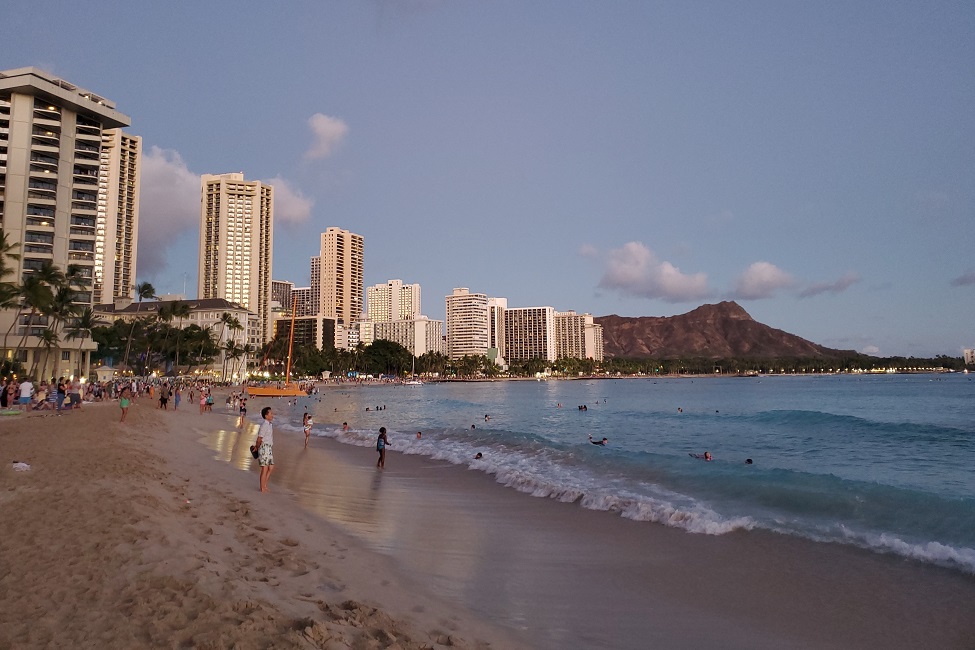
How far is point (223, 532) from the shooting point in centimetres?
761

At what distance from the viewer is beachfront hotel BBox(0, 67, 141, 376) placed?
58.1 meters

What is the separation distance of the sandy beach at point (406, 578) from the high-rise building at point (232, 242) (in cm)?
16316

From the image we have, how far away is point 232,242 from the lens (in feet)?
532

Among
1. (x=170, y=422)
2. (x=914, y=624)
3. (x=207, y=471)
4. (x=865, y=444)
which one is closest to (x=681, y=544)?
(x=914, y=624)

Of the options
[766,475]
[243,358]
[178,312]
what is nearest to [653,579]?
[766,475]

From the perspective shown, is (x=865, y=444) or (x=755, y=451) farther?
(x=865, y=444)

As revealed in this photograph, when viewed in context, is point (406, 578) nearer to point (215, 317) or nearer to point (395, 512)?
point (395, 512)

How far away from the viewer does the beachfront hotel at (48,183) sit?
5812 cm

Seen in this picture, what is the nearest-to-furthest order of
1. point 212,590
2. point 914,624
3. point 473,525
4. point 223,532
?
point 212,590
point 914,624
point 223,532
point 473,525

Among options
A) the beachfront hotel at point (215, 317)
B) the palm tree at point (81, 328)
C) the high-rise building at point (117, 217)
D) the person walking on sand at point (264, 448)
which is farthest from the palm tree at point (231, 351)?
the person walking on sand at point (264, 448)

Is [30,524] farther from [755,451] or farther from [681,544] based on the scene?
[755,451]

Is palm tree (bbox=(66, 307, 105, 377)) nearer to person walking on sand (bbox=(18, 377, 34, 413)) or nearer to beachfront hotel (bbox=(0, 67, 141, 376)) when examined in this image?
beachfront hotel (bbox=(0, 67, 141, 376))

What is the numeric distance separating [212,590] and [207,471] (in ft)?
31.8

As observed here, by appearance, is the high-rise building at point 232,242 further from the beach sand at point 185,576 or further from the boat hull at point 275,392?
the beach sand at point 185,576
